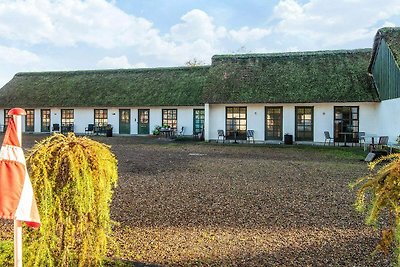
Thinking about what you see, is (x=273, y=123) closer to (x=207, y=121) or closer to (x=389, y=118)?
(x=207, y=121)

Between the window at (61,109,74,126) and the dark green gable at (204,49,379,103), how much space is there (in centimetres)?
1178

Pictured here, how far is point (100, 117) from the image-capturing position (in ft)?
91.0

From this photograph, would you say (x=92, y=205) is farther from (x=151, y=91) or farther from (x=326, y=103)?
(x=151, y=91)

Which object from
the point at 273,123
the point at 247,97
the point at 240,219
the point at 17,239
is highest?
the point at 247,97

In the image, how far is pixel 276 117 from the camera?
71.8ft

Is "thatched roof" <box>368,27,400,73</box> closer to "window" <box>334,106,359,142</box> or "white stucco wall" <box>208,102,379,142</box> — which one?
"white stucco wall" <box>208,102,379,142</box>

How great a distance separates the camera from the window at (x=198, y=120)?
83.3ft

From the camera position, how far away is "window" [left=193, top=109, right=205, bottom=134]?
25391 mm

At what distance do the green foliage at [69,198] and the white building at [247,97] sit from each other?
16.6 metres

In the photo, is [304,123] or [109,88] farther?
[109,88]

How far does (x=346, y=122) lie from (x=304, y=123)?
2.31 m

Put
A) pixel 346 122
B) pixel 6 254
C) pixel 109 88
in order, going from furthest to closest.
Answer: pixel 109 88
pixel 346 122
pixel 6 254

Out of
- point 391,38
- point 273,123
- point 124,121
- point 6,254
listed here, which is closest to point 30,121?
point 124,121

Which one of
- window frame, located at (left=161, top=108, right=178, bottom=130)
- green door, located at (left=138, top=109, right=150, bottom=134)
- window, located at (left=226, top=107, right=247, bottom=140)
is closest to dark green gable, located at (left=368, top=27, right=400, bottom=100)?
window, located at (left=226, top=107, right=247, bottom=140)
